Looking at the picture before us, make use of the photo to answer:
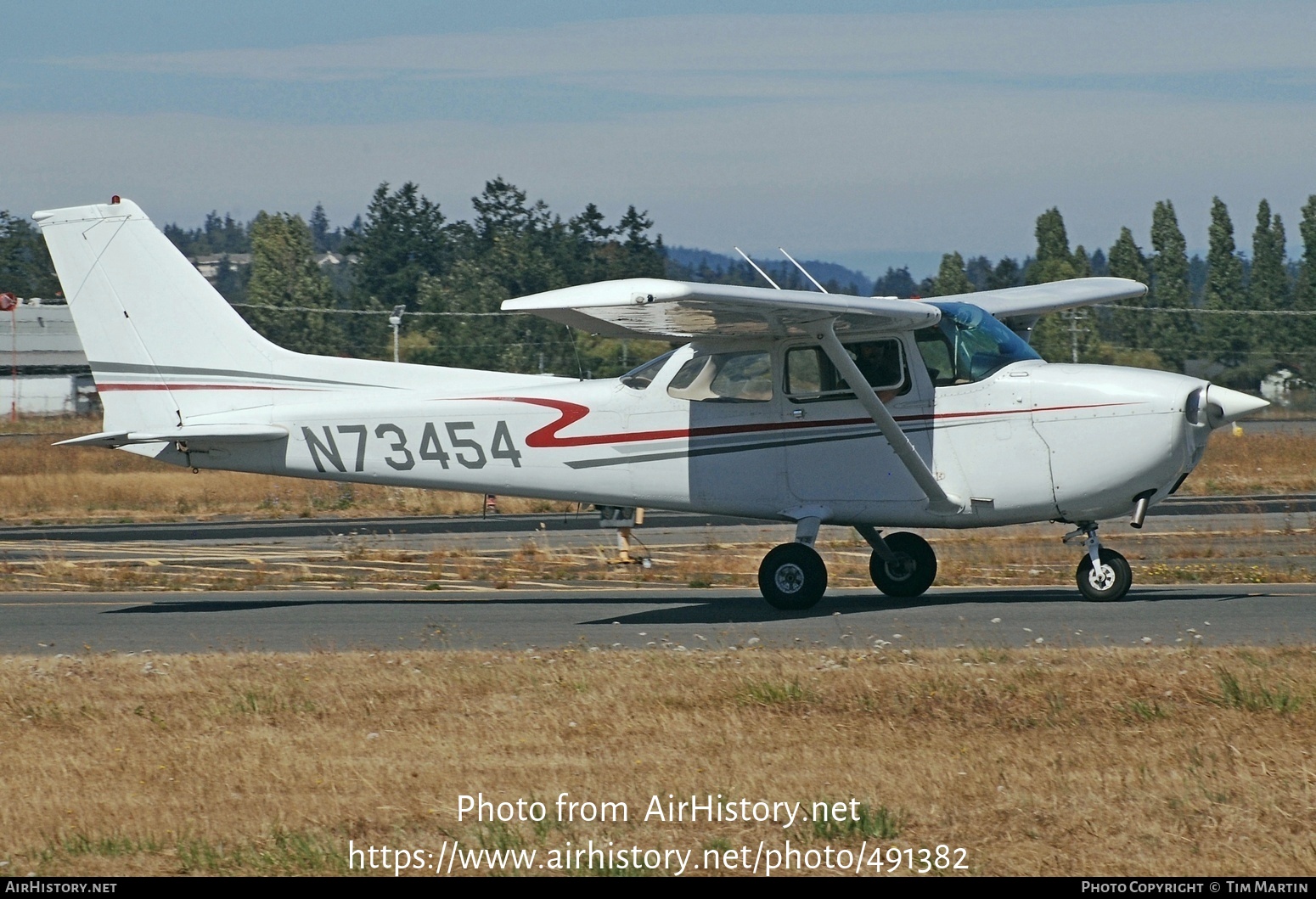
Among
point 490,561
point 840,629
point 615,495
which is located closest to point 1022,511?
point 840,629

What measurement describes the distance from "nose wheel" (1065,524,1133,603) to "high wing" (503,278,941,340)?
2352 mm

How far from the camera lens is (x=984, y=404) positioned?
40.4 feet

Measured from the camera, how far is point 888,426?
40.2 feet

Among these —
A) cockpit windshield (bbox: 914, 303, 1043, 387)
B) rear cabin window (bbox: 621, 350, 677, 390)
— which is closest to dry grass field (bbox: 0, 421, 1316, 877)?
cockpit windshield (bbox: 914, 303, 1043, 387)

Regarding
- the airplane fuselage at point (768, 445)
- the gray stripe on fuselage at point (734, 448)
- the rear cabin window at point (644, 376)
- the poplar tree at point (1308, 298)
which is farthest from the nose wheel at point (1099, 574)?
the poplar tree at point (1308, 298)

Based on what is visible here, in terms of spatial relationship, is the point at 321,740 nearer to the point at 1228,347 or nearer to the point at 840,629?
the point at 840,629

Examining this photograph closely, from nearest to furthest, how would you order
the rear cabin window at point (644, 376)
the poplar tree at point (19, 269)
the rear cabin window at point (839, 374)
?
1. the rear cabin window at point (839, 374)
2. the rear cabin window at point (644, 376)
3. the poplar tree at point (19, 269)

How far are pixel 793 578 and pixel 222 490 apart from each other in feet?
80.6

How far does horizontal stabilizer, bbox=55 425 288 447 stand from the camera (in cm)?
1376

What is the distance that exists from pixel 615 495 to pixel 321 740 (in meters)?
6.07

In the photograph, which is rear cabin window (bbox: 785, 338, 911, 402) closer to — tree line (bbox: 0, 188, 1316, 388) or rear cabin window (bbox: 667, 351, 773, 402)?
rear cabin window (bbox: 667, 351, 773, 402)

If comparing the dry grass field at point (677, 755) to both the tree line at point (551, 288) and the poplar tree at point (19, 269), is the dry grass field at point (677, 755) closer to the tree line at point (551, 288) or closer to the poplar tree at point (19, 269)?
the tree line at point (551, 288)

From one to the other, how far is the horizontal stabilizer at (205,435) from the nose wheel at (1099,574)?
7.50 metres

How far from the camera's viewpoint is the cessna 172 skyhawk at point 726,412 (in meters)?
11.9
